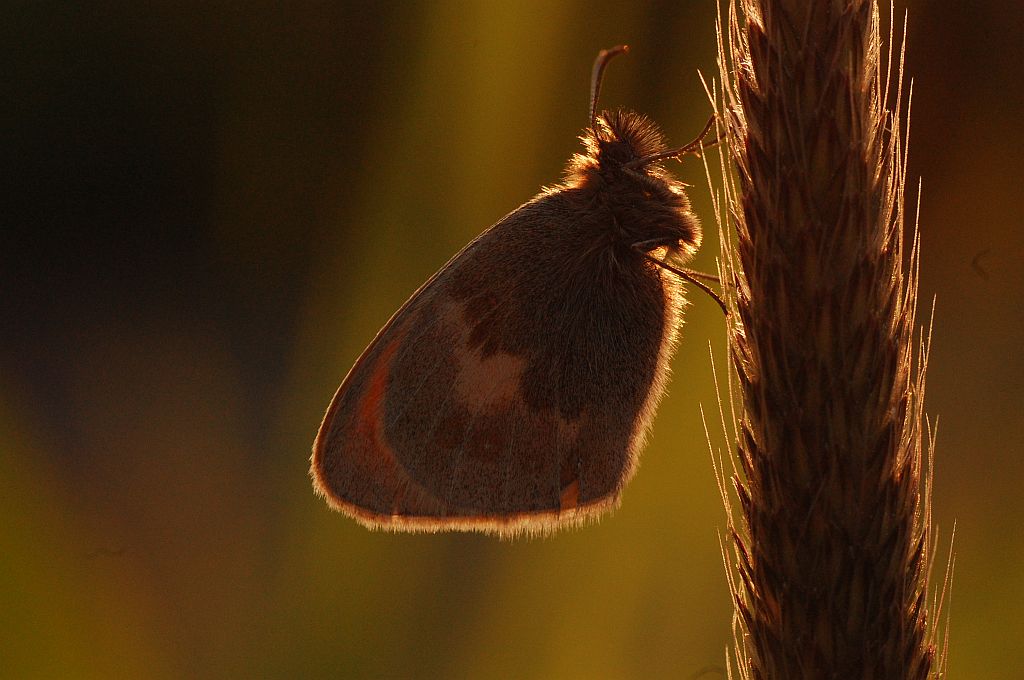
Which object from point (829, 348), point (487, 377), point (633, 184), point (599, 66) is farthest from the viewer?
point (487, 377)

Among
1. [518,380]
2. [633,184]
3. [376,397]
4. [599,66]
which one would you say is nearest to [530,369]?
[518,380]

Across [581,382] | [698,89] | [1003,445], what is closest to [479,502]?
[581,382]

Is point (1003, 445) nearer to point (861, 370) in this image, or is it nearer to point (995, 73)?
point (995, 73)

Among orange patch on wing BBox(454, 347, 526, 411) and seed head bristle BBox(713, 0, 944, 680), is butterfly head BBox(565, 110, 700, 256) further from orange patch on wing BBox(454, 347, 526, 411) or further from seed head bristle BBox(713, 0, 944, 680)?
seed head bristle BBox(713, 0, 944, 680)

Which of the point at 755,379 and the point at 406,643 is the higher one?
the point at 755,379

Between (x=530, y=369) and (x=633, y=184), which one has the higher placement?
(x=633, y=184)

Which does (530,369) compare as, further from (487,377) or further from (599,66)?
(599,66)

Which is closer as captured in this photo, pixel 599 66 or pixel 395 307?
pixel 599 66
